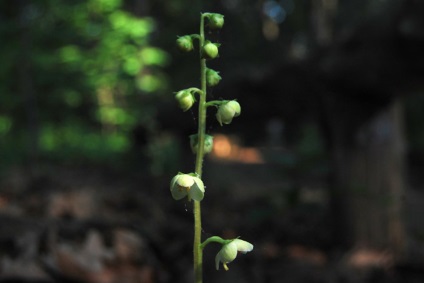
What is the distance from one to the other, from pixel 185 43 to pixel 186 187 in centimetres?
32

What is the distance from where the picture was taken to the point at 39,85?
1306 cm

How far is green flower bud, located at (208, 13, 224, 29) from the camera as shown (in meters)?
1.37

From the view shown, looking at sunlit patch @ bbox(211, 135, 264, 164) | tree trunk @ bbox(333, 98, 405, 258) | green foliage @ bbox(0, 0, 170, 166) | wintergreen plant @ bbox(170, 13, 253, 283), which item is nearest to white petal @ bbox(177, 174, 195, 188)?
wintergreen plant @ bbox(170, 13, 253, 283)

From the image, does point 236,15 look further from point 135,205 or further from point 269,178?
point 135,205

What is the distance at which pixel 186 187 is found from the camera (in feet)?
4.40

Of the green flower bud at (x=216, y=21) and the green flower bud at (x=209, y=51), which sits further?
the green flower bud at (x=216, y=21)

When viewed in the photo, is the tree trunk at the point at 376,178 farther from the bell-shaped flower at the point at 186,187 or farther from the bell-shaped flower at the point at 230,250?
the bell-shaped flower at the point at 186,187

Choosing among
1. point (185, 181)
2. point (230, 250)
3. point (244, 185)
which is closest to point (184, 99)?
point (185, 181)

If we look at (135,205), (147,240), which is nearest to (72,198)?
(135,205)

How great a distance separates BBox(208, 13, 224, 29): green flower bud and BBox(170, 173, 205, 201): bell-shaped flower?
34cm

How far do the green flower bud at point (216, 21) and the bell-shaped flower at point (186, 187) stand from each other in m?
0.34

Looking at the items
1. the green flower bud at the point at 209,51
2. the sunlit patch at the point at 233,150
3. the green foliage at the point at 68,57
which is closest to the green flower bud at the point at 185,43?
the green flower bud at the point at 209,51

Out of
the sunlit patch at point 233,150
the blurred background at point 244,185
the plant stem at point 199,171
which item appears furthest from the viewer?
the sunlit patch at point 233,150

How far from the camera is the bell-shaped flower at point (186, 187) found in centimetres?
129
